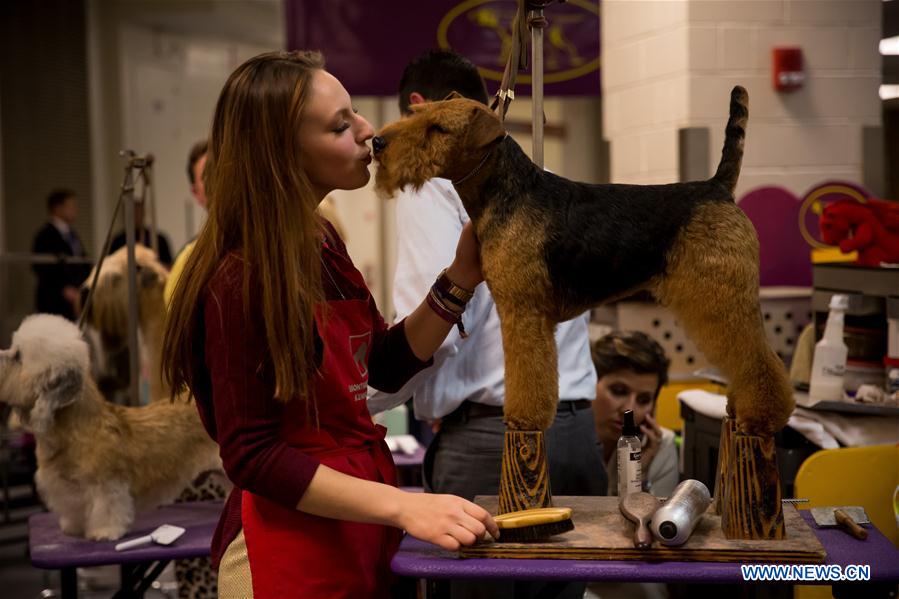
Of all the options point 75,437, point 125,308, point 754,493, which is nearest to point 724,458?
point 754,493

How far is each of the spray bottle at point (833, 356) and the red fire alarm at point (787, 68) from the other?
111cm

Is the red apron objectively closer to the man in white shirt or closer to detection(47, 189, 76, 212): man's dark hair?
the man in white shirt

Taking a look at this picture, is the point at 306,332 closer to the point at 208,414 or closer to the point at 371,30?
the point at 208,414

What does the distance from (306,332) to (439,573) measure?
1.26ft

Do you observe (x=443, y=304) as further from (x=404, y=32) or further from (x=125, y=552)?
(x=404, y=32)

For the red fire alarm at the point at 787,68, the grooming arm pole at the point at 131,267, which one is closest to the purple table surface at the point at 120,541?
the grooming arm pole at the point at 131,267

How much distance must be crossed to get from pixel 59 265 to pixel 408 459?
13.1 ft

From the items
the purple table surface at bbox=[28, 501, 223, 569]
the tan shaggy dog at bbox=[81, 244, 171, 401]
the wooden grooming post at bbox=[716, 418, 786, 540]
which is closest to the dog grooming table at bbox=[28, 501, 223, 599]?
the purple table surface at bbox=[28, 501, 223, 569]

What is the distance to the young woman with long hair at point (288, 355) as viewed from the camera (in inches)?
53.3

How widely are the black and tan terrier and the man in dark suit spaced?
17.2ft

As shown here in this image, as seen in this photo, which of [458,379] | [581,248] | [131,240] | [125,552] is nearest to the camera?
[581,248]

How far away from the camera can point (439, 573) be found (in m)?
1.38

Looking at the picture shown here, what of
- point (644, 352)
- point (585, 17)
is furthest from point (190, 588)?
point (585, 17)

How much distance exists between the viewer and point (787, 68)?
324cm
